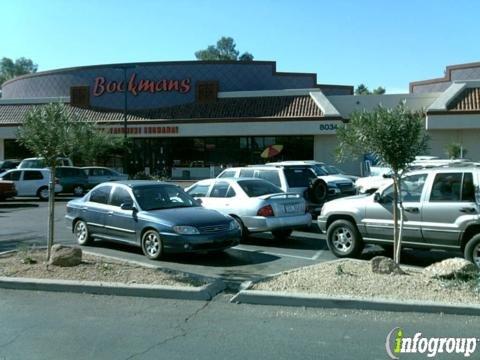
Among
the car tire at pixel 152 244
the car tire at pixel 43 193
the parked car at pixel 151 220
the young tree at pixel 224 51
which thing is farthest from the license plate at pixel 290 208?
the young tree at pixel 224 51

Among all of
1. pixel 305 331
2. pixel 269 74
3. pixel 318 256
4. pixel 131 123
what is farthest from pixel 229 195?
pixel 269 74

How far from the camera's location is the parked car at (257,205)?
473 inches

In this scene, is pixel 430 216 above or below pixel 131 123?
below

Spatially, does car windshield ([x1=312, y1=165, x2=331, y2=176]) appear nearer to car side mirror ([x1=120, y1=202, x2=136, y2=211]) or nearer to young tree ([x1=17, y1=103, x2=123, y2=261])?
car side mirror ([x1=120, y1=202, x2=136, y2=211])

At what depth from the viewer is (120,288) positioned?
7.56m

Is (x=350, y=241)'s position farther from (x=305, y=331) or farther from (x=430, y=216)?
(x=305, y=331)

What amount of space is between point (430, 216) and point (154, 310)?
4896 mm

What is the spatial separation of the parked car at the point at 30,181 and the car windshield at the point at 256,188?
1663cm

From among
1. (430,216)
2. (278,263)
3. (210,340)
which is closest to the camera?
(210,340)

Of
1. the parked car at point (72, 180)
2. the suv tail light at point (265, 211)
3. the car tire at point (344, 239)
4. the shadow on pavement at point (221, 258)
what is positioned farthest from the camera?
the parked car at point (72, 180)

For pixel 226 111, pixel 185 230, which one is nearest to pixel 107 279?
pixel 185 230

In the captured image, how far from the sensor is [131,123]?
1624 inches

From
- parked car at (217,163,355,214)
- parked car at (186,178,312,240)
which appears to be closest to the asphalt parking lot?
parked car at (186,178,312,240)

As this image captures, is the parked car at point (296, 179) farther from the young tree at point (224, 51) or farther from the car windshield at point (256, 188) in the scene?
the young tree at point (224, 51)
